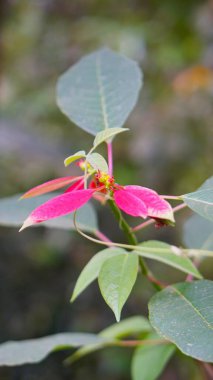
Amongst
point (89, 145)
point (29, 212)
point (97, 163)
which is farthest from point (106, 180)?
point (89, 145)

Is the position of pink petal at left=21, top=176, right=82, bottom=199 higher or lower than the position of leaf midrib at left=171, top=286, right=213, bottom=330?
higher

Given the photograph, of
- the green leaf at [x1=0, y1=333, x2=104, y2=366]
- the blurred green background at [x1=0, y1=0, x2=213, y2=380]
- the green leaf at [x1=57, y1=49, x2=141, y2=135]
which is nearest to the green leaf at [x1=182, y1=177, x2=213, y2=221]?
the green leaf at [x1=57, y1=49, x2=141, y2=135]

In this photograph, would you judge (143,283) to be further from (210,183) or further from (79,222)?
(210,183)

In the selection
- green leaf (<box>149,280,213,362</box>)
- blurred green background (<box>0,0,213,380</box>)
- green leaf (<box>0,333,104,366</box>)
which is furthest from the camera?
blurred green background (<box>0,0,213,380</box>)

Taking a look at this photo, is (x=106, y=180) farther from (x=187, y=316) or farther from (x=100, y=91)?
(x=100, y=91)

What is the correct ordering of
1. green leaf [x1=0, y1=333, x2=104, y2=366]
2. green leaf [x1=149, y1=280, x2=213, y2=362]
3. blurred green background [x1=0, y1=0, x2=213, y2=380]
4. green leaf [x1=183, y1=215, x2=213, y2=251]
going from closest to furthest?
1. green leaf [x1=149, y1=280, x2=213, y2=362]
2. green leaf [x1=0, y1=333, x2=104, y2=366]
3. green leaf [x1=183, y1=215, x2=213, y2=251]
4. blurred green background [x1=0, y1=0, x2=213, y2=380]

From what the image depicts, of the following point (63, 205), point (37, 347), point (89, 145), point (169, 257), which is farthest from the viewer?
point (89, 145)

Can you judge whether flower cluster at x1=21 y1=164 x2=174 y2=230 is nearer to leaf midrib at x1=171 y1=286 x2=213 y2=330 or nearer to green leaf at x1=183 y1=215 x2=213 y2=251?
leaf midrib at x1=171 y1=286 x2=213 y2=330

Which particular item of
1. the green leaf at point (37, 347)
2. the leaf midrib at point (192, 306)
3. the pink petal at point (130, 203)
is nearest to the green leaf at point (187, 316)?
the leaf midrib at point (192, 306)
